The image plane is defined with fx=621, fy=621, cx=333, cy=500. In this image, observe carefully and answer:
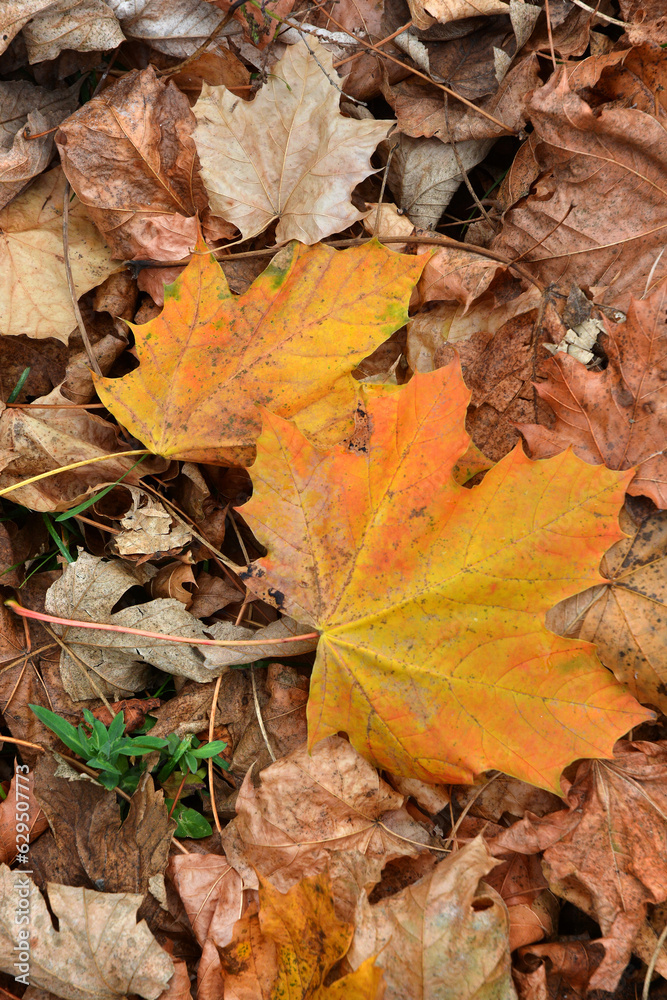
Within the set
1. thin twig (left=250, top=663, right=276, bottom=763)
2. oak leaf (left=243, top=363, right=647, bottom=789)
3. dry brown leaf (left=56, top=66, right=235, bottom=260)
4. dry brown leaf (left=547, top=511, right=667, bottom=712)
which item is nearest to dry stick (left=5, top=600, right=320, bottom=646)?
thin twig (left=250, top=663, right=276, bottom=763)

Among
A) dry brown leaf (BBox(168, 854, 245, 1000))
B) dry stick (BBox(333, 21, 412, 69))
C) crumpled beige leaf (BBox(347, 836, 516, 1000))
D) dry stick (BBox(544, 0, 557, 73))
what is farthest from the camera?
dry stick (BBox(333, 21, 412, 69))

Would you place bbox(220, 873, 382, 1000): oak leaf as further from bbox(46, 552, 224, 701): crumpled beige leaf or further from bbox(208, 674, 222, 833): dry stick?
bbox(46, 552, 224, 701): crumpled beige leaf

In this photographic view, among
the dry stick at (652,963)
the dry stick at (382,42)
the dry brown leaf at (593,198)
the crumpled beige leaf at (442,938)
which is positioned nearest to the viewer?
the crumpled beige leaf at (442,938)

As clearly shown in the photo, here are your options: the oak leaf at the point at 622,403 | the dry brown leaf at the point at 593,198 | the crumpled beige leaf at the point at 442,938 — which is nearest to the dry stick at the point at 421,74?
the dry brown leaf at the point at 593,198

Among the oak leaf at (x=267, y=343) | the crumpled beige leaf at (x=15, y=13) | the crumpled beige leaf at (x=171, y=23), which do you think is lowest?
the oak leaf at (x=267, y=343)

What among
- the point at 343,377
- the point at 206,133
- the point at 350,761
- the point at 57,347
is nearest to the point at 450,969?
the point at 350,761

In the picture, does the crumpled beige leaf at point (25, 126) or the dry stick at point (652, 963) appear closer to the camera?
the dry stick at point (652, 963)

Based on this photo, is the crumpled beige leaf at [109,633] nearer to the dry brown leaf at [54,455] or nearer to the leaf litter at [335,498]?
A: the leaf litter at [335,498]
